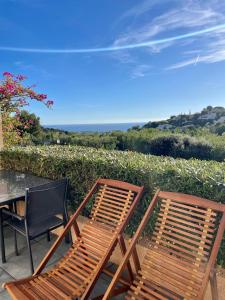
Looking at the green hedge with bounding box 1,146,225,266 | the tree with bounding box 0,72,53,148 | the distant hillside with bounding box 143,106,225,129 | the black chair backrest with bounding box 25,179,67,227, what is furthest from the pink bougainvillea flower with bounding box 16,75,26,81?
the distant hillside with bounding box 143,106,225,129

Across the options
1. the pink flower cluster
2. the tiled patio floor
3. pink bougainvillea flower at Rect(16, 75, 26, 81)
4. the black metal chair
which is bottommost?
the tiled patio floor

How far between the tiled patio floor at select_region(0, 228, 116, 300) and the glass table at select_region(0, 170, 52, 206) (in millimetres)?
768

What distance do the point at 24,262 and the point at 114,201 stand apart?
140 cm

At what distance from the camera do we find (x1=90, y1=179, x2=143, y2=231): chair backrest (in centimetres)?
250

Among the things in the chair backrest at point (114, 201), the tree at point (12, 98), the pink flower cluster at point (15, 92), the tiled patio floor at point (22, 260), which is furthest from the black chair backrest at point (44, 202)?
the pink flower cluster at point (15, 92)

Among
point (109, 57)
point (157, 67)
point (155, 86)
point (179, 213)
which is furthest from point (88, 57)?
point (179, 213)

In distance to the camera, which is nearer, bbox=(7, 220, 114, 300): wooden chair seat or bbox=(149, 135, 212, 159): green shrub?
bbox=(7, 220, 114, 300): wooden chair seat

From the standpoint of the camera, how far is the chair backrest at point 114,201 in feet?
8.20

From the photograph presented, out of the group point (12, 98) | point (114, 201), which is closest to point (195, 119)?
point (12, 98)

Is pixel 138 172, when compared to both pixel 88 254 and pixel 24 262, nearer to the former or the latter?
pixel 88 254

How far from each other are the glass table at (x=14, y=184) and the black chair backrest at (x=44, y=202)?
32cm

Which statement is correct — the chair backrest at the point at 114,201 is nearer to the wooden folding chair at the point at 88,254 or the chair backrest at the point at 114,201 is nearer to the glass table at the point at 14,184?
the wooden folding chair at the point at 88,254

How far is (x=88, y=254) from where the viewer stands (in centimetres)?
252

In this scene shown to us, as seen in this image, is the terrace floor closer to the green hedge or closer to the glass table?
the green hedge
